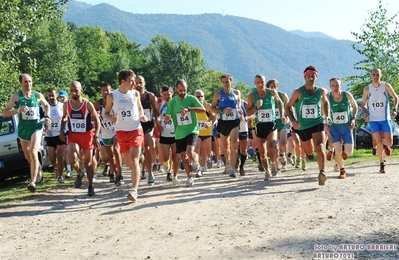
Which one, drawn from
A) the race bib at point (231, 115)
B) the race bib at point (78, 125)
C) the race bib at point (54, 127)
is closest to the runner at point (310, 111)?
the race bib at point (231, 115)

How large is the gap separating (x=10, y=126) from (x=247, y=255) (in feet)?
33.6

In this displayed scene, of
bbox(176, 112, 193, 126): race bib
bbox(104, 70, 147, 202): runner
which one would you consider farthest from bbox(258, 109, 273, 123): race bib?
bbox(104, 70, 147, 202): runner

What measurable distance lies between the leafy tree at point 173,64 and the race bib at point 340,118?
80.5 metres

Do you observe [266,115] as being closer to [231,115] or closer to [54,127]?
[231,115]

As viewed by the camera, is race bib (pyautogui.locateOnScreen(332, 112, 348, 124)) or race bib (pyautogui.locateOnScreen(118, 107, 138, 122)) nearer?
race bib (pyautogui.locateOnScreen(118, 107, 138, 122))

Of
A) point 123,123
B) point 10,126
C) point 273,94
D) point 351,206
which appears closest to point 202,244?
point 351,206

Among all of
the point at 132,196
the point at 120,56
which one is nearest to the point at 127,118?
the point at 132,196

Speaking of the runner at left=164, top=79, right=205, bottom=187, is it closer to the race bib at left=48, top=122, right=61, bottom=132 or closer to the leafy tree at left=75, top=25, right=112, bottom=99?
the race bib at left=48, top=122, right=61, bottom=132

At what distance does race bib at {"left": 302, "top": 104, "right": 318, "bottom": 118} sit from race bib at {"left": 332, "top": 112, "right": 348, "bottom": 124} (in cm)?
142

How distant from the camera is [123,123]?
8.84 m

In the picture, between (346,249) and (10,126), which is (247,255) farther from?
(10,126)

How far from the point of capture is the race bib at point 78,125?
9828mm

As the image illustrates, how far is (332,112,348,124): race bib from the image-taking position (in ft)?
35.1

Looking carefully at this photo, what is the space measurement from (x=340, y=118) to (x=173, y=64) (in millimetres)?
86175
